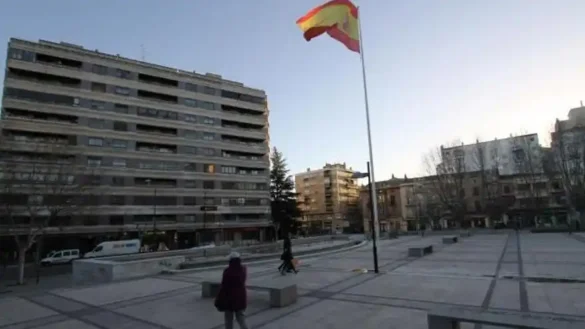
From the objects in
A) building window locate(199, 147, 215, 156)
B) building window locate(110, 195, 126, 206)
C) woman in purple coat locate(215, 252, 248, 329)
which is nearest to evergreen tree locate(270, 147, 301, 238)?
building window locate(199, 147, 215, 156)

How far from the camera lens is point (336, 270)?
15.0 metres

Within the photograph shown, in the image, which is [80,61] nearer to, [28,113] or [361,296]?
[28,113]

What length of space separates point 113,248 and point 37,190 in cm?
1575

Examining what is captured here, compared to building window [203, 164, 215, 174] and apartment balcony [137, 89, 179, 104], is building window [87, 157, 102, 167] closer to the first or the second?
apartment balcony [137, 89, 179, 104]

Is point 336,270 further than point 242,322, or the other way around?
point 336,270

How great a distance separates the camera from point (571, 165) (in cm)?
4869

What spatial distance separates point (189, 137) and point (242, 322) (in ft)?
172

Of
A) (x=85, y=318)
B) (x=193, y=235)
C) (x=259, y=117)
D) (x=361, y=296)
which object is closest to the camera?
(x=85, y=318)

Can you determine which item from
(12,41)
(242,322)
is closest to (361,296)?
(242,322)

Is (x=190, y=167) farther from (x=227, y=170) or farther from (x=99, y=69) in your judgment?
(x=99, y=69)

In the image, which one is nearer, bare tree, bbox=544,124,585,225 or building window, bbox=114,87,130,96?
bare tree, bbox=544,124,585,225

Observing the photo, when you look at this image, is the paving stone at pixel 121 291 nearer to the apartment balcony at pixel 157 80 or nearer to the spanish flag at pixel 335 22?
the spanish flag at pixel 335 22

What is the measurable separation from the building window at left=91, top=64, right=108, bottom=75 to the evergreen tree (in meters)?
30.1

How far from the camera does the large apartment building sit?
146 feet
